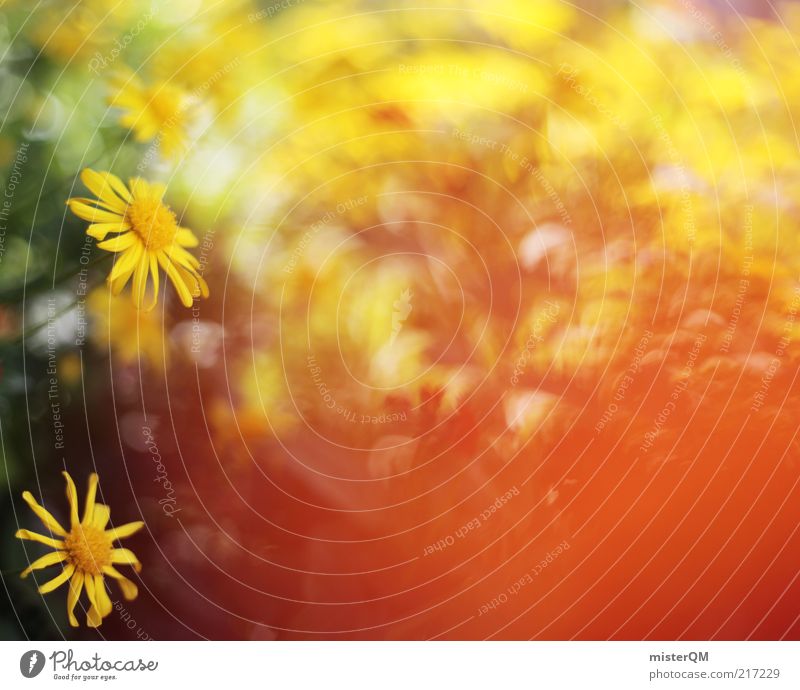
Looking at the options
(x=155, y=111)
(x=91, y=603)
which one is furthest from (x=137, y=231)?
(x=91, y=603)

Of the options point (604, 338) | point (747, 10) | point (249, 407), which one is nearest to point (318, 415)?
point (249, 407)

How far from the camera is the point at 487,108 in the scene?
78 centimetres

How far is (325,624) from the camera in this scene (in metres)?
0.78

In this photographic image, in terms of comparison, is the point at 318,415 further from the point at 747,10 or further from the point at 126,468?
the point at 747,10

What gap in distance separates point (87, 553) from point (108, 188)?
0.38m

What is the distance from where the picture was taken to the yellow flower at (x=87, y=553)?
76 cm

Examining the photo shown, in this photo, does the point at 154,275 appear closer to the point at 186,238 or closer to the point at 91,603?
the point at 186,238

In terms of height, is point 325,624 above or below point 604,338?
below

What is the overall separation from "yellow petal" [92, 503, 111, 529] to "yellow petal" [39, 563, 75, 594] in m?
0.05

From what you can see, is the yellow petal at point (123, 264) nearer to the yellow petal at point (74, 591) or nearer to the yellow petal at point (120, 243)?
the yellow petal at point (120, 243)

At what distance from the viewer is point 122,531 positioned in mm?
763

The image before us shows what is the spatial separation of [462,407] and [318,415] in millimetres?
157
